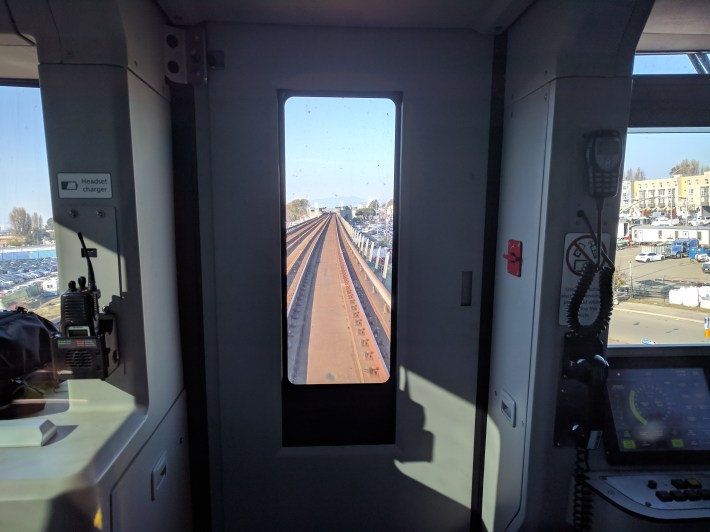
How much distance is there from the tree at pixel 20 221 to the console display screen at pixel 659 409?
280 cm

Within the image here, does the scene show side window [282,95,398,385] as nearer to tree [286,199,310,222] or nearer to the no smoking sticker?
tree [286,199,310,222]

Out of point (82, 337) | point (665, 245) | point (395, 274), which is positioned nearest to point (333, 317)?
point (395, 274)

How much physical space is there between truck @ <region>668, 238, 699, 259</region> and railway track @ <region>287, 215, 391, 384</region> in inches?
57.2

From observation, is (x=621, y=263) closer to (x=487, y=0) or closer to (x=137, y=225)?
(x=487, y=0)

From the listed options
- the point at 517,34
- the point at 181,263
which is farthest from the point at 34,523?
the point at 517,34

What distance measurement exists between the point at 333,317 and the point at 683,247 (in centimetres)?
180

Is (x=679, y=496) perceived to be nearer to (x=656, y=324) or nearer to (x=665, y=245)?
(x=656, y=324)

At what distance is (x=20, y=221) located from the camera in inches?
70.7

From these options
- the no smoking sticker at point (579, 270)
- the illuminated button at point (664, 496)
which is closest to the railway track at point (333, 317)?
the no smoking sticker at point (579, 270)

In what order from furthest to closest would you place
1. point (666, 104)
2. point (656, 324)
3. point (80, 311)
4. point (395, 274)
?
point (395, 274) < point (656, 324) < point (666, 104) < point (80, 311)

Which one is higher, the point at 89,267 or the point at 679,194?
the point at 679,194

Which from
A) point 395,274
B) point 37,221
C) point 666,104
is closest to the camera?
point 37,221

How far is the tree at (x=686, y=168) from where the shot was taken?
1900 millimetres

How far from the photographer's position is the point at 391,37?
76.5 inches
